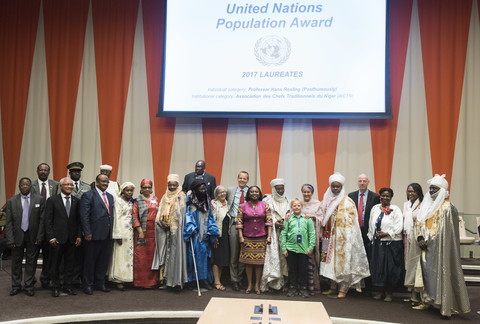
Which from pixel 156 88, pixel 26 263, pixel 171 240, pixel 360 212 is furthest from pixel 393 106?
pixel 26 263

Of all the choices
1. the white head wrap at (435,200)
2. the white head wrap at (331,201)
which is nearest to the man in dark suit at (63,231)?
the white head wrap at (331,201)

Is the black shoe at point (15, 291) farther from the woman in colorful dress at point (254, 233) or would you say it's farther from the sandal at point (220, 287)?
the woman in colorful dress at point (254, 233)

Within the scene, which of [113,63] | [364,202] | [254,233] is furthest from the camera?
[113,63]

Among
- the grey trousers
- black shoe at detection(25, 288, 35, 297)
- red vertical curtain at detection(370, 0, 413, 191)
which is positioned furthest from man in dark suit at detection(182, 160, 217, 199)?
red vertical curtain at detection(370, 0, 413, 191)

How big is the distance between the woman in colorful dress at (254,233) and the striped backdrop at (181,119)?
64.2 inches

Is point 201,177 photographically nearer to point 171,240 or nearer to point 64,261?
point 171,240

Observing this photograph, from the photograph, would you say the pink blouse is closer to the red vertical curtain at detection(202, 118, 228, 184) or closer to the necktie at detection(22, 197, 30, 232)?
the red vertical curtain at detection(202, 118, 228, 184)

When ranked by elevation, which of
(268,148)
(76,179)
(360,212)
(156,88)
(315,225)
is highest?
(156,88)

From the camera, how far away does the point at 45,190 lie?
5.21 meters

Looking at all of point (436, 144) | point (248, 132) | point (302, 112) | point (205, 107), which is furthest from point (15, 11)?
point (436, 144)

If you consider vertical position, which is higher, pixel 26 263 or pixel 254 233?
pixel 254 233

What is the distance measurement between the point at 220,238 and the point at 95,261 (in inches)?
55.4

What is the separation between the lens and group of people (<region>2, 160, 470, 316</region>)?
4.61 m

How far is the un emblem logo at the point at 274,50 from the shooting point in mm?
6453
